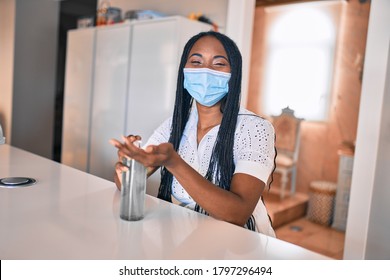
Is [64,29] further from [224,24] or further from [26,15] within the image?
[224,24]

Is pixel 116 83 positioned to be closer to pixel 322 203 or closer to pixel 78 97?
pixel 78 97

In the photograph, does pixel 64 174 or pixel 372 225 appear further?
pixel 372 225

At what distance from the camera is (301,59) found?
257cm


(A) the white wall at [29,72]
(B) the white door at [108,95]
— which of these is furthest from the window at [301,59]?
(A) the white wall at [29,72]

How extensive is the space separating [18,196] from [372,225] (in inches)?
69.6

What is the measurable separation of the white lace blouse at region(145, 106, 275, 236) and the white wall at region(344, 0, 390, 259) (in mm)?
1003

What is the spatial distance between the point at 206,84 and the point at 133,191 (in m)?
0.49

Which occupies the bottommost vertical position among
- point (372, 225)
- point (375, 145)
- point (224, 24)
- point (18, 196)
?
point (372, 225)

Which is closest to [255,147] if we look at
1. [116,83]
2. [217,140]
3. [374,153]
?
[217,140]

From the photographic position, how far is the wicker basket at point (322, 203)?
340cm

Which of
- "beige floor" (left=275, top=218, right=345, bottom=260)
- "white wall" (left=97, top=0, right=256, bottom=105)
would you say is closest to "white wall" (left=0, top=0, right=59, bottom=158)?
"white wall" (left=97, top=0, right=256, bottom=105)
